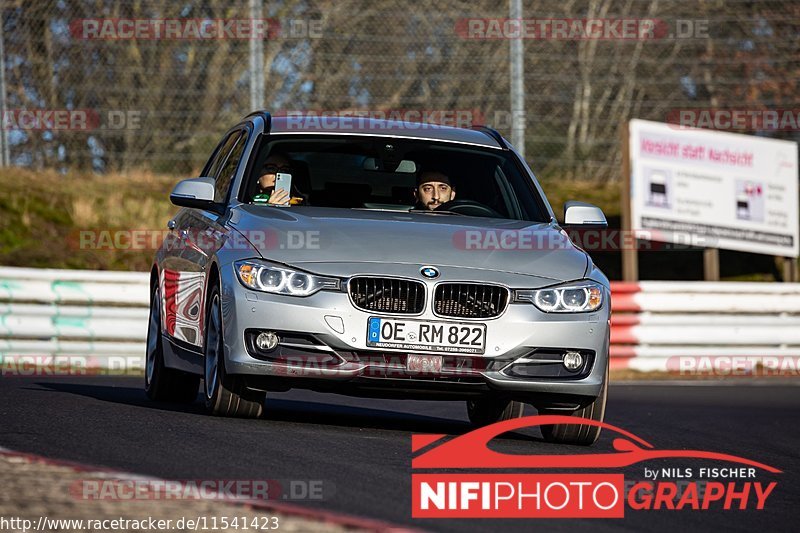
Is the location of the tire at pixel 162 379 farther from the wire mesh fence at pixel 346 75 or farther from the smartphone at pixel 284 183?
the wire mesh fence at pixel 346 75

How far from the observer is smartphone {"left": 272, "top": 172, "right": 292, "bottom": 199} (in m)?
9.27

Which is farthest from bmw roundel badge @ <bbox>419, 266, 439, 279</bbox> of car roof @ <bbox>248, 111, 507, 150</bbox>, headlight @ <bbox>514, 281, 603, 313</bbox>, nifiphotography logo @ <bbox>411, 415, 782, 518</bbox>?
car roof @ <bbox>248, 111, 507, 150</bbox>

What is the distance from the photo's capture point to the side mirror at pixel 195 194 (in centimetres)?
905

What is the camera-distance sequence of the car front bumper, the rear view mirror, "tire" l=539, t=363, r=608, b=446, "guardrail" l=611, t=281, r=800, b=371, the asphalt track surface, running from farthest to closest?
"guardrail" l=611, t=281, r=800, b=371 < the rear view mirror < "tire" l=539, t=363, r=608, b=446 < the car front bumper < the asphalt track surface

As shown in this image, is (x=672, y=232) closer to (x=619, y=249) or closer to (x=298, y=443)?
(x=619, y=249)

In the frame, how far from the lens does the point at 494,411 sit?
1016 cm

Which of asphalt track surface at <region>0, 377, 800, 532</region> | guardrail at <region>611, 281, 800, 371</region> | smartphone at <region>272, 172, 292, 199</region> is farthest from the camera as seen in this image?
guardrail at <region>611, 281, 800, 371</region>

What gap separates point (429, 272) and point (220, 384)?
1.28 meters

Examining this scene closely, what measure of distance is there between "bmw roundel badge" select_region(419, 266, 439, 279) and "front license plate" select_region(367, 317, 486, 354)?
23cm

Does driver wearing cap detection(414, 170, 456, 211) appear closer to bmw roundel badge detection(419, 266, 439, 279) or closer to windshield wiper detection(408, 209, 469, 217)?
windshield wiper detection(408, 209, 469, 217)

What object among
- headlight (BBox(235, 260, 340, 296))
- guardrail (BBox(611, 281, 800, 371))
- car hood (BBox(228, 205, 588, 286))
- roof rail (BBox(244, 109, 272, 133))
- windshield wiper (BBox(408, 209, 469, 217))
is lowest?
guardrail (BBox(611, 281, 800, 371))

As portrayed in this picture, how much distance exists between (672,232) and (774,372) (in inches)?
120

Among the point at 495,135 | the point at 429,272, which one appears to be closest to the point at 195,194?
the point at 429,272

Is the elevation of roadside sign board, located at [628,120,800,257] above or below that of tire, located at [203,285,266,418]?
above
